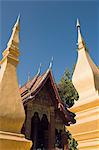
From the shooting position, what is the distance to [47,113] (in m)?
12.9

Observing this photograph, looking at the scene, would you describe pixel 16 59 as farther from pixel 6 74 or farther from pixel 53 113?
pixel 53 113

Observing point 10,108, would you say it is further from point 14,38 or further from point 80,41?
point 80,41

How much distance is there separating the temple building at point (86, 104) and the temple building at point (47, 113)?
351 inches

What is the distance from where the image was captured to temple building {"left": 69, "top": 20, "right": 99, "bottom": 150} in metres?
2.81

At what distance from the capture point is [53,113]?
13164 millimetres

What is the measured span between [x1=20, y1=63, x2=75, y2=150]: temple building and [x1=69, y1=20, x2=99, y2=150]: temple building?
29.3ft

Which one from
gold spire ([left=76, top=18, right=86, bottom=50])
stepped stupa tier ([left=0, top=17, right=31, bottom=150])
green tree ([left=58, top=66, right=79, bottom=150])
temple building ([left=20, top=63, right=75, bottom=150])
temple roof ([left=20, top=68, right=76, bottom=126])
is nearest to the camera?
stepped stupa tier ([left=0, top=17, right=31, bottom=150])

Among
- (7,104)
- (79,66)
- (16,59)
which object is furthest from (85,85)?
(7,104)

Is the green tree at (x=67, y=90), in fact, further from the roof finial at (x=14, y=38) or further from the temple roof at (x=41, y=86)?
the roof finial at (x=14, y=38)

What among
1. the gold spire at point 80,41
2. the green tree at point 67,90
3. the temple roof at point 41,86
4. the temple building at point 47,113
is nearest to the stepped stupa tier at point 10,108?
the gold spire at point 80,41

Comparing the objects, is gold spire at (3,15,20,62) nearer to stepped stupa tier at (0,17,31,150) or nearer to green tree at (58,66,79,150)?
stepped stupa tier at (0,17,31,150)

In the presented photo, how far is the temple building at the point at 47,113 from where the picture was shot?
40.7 feet

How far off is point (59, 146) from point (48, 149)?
142cm

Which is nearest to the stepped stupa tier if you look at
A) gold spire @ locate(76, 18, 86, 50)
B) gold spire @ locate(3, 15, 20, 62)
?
gold spire @ locate(3, 15, 20, 62)
